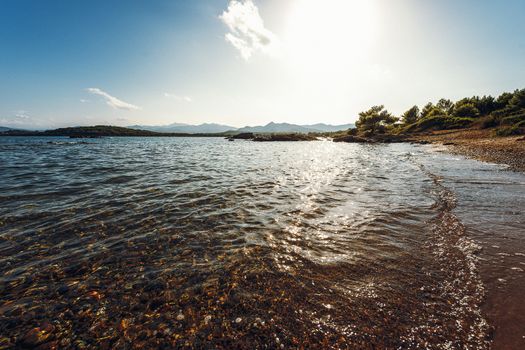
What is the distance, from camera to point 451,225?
7172mm

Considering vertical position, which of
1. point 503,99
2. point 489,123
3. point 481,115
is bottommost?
point 489,123

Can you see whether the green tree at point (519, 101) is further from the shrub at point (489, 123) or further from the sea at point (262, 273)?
the sea at point (262, 273)

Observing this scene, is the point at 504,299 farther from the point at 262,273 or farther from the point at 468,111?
the point at 468,111

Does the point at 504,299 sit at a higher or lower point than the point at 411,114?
lower

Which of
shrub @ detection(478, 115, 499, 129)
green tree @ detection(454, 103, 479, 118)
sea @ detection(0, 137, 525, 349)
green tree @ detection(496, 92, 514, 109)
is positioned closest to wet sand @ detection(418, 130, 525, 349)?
sea @ detection(0, 137, 525, 349)

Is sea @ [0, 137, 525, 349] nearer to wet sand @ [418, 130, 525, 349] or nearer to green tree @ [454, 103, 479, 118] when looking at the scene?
wet sand @ [418, 130, 525, 349]

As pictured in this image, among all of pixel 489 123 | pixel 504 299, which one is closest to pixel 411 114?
pixel 489 123

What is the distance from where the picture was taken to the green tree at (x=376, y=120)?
3248 inches

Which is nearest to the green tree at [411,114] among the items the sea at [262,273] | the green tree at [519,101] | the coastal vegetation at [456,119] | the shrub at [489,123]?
the coastal vegetation at [456,119]

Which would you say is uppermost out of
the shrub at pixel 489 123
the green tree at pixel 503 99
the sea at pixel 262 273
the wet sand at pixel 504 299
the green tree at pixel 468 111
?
the green tree at pixel 503 99

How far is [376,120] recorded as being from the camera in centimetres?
8338

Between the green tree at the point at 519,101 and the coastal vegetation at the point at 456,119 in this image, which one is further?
the green tree at the point at 519,101

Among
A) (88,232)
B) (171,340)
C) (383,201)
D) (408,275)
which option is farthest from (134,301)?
(383,201)

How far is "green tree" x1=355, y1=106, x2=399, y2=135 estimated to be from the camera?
82.5 metres
